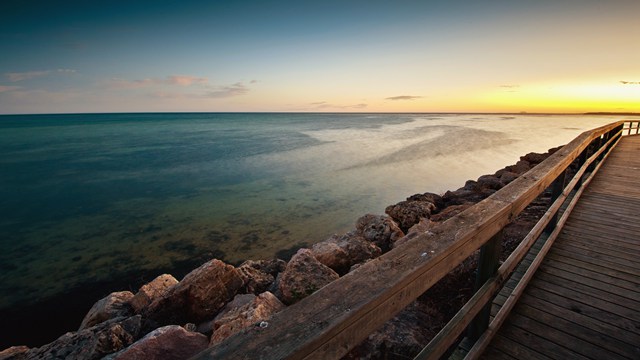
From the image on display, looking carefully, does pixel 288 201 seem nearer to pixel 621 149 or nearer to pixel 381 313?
pixel 381 313

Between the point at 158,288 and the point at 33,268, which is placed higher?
the point at 158,288

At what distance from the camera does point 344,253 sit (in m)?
5.40

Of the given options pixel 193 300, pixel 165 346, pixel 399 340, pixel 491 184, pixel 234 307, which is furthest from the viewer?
pixel 491 184

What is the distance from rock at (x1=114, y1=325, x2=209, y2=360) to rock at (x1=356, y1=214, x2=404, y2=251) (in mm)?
3844

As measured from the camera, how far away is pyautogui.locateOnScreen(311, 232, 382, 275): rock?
5293 millimetres

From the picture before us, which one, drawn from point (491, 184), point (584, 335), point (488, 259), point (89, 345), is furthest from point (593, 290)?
point (491, 184)

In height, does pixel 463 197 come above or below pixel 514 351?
below

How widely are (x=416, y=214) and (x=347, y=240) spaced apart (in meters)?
2.71

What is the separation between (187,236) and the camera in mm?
9492

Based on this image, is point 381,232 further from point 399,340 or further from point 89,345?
point 89,345

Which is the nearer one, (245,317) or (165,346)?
(165,346)

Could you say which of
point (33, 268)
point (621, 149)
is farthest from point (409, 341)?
point (621, 149)

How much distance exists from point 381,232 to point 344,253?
51.4 inches

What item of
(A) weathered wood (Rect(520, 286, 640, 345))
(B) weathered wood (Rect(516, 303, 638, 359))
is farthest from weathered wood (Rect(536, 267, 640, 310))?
(B) weathered wood (Rect(516, 303, 638, 359))
